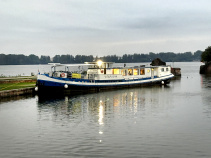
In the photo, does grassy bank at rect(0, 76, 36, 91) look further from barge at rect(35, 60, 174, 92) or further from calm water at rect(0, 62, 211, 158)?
calm water at rect(0, 62, 211, 158)

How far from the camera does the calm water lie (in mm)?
21969

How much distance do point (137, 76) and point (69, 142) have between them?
53368mm

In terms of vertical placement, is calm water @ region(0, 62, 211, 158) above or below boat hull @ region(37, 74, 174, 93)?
below

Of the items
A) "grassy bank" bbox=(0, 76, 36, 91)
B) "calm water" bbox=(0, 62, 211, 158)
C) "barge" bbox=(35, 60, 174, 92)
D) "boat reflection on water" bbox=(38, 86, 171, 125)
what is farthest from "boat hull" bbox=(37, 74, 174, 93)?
"calm water" bbox=(0, 62, 211, 158)

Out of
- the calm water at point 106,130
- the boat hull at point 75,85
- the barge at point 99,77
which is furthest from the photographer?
the barge at point 99,77

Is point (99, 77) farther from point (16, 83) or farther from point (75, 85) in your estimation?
point (16, 83)

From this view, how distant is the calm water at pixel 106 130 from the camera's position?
2197 centimetres

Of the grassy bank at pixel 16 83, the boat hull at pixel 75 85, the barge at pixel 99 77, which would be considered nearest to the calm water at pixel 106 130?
the boat hull at pixel 75 85

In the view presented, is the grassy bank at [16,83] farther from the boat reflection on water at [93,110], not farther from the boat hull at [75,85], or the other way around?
the boat reflection on water at [93,110]

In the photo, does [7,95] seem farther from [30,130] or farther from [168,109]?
[168,109]

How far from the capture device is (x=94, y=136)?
26109 millimetres

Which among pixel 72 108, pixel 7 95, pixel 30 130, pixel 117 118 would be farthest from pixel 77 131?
pixel 7 95

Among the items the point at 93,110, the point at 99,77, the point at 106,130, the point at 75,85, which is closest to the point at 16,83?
the point at 75,85

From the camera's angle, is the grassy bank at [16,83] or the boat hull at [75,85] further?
the grassy bank at [16,83]
